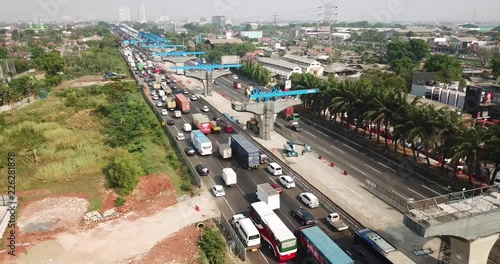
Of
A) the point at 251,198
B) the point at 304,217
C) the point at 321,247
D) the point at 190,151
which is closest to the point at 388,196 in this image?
the point at 304,217

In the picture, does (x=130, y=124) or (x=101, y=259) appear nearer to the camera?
(x=101, y=259)

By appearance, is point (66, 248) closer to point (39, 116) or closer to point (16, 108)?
point (39, 116)

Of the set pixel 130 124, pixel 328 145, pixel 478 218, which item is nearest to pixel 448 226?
pixel 478 218

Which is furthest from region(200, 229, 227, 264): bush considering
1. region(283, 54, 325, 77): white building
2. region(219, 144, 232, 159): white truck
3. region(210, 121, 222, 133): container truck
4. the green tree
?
the green tree

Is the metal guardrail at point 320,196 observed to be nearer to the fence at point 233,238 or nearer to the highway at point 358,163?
the highway at point 358,163

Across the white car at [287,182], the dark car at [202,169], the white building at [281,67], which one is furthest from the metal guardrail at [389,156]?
the white building at [281,67]

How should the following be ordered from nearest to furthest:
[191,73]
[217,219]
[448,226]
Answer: [448,226] → [217,219] → [191,73]

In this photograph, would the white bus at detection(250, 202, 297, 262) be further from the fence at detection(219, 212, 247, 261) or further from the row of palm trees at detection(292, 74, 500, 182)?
the row of palm trees at detection(292, 74, 500, 182)
